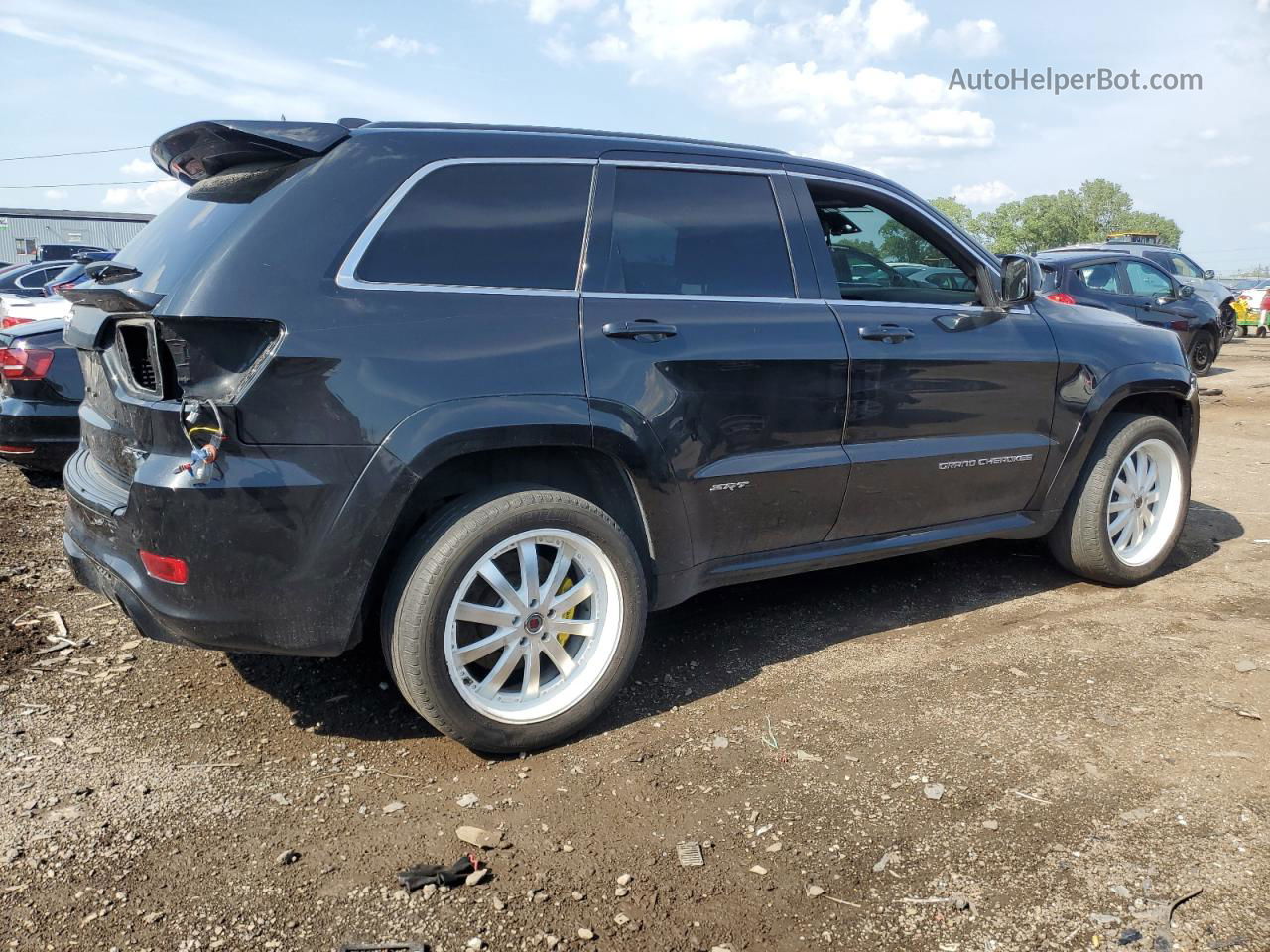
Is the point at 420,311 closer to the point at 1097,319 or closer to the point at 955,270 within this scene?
the point at 955,270

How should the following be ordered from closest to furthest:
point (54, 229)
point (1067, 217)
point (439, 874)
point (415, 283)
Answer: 1. point (439, 874)
2. point (415, 283)
3. point (54, 229)
4. point (1067, 217)

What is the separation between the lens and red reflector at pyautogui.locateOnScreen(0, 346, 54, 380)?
19.4 feet

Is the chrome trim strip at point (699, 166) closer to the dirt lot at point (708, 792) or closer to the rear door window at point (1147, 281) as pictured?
the dirt lot at point (708, 792)

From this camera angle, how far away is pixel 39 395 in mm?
5984

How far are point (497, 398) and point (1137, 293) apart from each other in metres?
12.8

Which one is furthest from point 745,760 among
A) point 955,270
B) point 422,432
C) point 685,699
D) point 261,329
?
point 955,270

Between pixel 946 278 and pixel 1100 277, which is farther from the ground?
pixel 1100 277

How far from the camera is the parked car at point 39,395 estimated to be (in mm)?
5934

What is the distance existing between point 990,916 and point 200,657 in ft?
9.88

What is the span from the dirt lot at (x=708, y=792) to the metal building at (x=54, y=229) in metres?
66.8

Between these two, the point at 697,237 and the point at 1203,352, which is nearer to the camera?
the point at 697,237

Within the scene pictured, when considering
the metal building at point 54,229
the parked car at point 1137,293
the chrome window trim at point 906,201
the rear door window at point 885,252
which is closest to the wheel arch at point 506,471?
the rear door window at point 885,252

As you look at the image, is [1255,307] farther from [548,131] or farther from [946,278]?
[548,131]

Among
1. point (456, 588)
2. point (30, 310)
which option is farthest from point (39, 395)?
point (456, 588)
